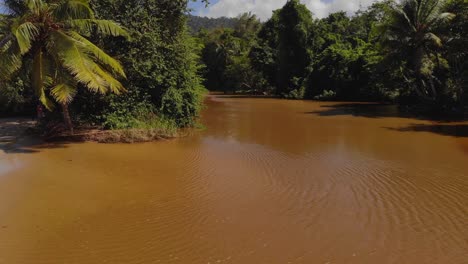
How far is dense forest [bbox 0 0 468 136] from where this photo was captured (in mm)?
12047

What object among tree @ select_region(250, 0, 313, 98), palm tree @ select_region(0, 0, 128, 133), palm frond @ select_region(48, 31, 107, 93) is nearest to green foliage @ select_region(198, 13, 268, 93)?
tree @ select_region(250, 0, 313, 98)

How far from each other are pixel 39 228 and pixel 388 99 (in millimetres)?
32476

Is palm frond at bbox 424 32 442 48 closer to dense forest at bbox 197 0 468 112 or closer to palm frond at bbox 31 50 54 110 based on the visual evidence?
dense forest at bbox 197 0 468 112

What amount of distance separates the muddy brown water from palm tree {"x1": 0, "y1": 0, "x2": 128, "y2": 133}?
213 cm

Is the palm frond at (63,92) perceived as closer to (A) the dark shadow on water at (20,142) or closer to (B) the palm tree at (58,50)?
(B) the palm tree at (58,50)

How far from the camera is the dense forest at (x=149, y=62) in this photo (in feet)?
39.5

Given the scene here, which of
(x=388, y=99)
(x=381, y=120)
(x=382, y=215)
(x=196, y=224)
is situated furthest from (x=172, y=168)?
(x=388, y=99)

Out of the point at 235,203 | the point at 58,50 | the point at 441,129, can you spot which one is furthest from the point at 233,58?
the point at 235,203

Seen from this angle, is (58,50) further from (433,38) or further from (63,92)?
(433,38)

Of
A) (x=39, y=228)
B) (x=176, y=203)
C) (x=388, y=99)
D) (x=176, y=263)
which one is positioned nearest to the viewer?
(x=176, y=263)

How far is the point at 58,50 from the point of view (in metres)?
11.9

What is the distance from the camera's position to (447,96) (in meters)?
22.3

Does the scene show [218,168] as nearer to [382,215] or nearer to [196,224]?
[196,224]

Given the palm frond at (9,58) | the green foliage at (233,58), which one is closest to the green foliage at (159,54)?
the palm frond at (9,58)
